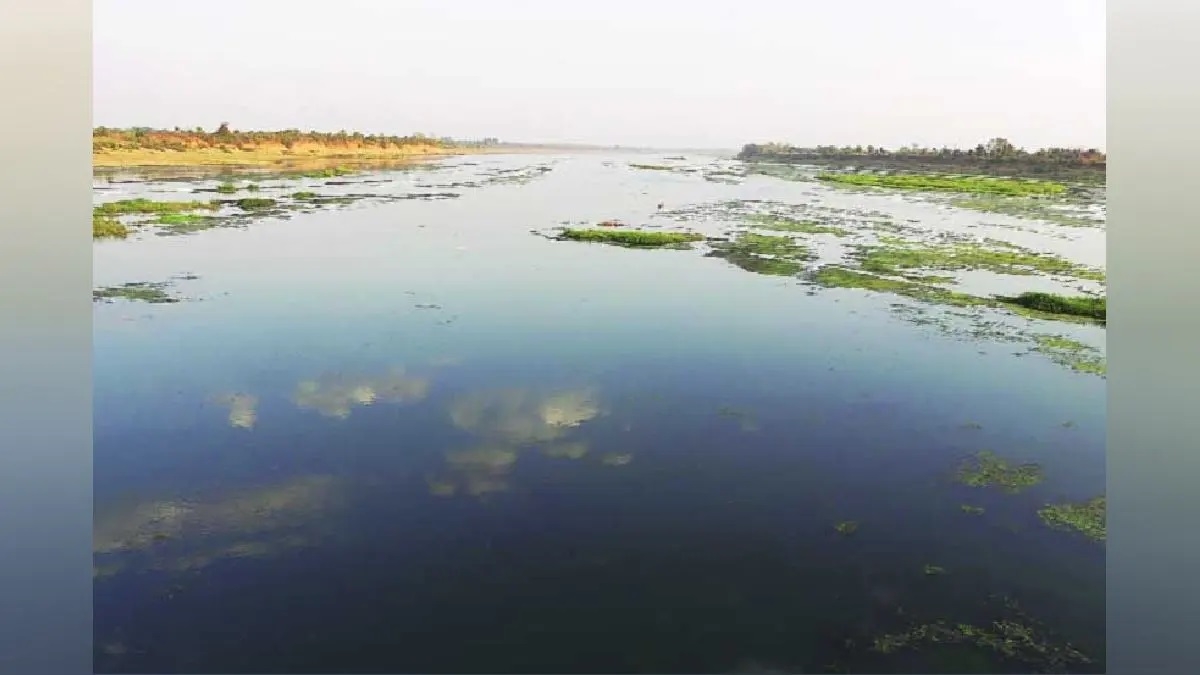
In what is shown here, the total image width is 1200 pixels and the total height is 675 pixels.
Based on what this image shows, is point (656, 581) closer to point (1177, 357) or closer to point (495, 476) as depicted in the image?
point (495, 476)

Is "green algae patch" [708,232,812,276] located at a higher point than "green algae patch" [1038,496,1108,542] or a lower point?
higher

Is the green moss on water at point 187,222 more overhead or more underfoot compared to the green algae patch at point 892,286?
more overhead

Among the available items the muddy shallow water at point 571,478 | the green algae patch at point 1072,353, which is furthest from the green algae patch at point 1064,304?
the green algae patch at point 1072,353

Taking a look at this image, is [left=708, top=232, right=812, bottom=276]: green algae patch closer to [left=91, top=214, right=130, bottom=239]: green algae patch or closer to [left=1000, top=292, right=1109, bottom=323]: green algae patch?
[left=1000, top=292, right=1109, bottom=323]: green algae patch

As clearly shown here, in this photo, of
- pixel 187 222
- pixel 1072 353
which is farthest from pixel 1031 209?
pixel 187 222

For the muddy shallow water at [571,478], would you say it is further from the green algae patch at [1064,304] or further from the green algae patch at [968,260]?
the green algae patch at [968,260]

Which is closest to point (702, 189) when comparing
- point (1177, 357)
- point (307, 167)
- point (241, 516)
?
point (307, 167)

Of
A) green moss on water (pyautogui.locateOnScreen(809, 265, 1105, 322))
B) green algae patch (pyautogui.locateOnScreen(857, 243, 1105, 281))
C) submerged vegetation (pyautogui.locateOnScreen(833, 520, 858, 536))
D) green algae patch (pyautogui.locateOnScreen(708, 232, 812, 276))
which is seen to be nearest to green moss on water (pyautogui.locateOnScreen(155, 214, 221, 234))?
green algae patch (pyautogui.locateOnScreen(708, 232, 812, 276))
